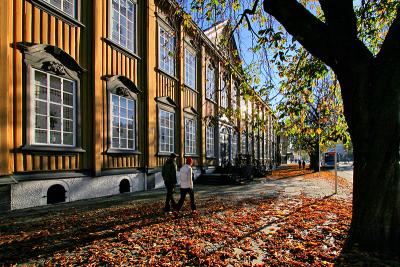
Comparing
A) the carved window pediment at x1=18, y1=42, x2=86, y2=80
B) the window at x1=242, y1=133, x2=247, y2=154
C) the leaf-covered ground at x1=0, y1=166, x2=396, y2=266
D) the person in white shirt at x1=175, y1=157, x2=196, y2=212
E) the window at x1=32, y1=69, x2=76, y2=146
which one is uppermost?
the carved window pediment at x1=18, y1=42, x2=86, y2=80

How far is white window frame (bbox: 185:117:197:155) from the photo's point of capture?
18.8 m

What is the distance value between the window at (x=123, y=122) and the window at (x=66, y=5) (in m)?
3.32

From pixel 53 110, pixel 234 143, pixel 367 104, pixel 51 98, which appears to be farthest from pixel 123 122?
pixel 234 143

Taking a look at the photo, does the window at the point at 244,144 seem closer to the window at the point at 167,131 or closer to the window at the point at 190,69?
the window at the point at 190,69

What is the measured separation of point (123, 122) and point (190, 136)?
7301 mm

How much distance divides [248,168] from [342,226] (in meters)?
14.0

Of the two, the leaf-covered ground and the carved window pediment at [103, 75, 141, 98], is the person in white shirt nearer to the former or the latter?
the leaf-covered ground

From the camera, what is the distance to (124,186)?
12797 millimetres

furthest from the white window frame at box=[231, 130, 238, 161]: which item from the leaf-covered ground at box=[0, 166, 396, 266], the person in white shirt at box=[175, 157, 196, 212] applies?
the person in white shirt at box=[175, 157, 196, 212]

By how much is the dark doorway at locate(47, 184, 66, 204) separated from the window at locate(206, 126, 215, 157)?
1332 cm

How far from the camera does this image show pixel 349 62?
511 cm

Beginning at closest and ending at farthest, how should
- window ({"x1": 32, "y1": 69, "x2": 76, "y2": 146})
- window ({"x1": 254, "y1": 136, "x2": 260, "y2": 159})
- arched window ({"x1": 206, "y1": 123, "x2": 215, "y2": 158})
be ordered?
1. window ({"x1": 32, "y1": 69, "x2": 76, "y2": 146})
2. arched window ({"x1": 206, "y1": 123, "x2": 215, "y2": 158})
3. window ({"x1": 254, "y1": 136, "x2": 260, "y2": 159})

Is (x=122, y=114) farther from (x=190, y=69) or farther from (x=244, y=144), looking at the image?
(x=244, y=144)

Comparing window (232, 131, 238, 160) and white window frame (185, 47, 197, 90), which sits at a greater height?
white window frame (185, 47, 197, 90)
